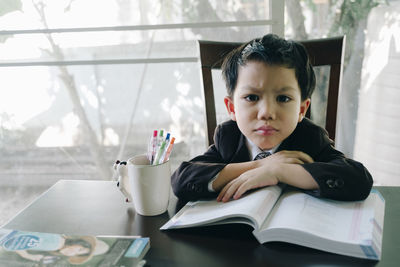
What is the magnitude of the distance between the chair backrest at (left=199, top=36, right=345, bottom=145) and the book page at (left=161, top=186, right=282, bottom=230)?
456 mm

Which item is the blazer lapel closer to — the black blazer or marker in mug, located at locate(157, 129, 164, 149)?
the black blazer

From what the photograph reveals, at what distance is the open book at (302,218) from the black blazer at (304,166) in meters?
0.03

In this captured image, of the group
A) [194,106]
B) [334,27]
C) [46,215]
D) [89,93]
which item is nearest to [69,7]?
[89,93]

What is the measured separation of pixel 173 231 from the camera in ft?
2.23

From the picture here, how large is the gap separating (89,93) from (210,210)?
182 cm

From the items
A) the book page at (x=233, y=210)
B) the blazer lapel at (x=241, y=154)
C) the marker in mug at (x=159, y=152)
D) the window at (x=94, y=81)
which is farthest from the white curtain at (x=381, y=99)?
the marker in mug at (x=159, y=152)

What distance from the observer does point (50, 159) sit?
8.09ft

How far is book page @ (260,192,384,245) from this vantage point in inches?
23.2

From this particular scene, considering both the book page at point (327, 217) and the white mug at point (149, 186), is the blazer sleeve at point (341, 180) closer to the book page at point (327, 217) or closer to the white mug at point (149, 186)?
the book page at point (327, 217)

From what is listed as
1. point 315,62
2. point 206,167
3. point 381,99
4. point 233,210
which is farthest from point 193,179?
point 381,99

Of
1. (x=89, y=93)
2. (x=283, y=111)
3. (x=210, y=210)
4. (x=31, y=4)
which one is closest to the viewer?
(x=210, y=210)

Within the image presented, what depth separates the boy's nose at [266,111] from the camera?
805mm

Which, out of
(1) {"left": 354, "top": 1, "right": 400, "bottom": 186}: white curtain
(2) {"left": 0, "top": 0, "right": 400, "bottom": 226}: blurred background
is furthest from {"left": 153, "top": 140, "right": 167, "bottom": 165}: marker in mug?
(1) {"left": 354, "top": 1, "right": 400, "bottom": 186}: white curtain

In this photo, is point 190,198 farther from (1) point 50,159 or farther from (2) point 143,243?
(1) point 50,159
